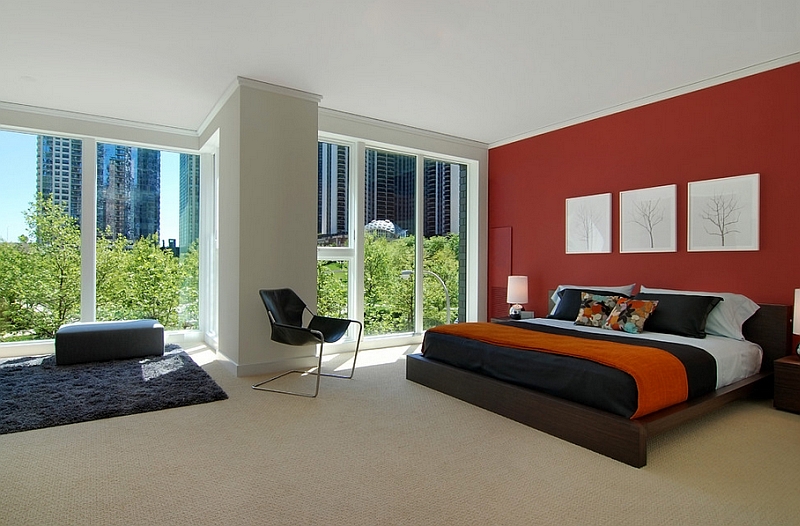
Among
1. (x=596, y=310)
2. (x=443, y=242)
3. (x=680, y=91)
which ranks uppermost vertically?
(x=680, y=91)

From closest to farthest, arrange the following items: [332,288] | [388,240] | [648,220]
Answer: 1. [648,220]
2. [332,288]
3. [388,240]

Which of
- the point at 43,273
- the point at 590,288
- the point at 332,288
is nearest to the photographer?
the point at 590,288

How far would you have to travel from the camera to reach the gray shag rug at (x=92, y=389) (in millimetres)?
3367

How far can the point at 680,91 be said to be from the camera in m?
4.66

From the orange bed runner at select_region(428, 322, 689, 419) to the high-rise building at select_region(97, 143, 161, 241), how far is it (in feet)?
15.9

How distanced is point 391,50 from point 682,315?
11.1 feet

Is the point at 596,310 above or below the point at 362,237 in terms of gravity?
below

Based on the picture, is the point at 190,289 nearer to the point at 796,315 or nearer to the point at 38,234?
the point at 38,234

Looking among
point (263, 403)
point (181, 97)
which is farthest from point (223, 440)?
point (181, 97)

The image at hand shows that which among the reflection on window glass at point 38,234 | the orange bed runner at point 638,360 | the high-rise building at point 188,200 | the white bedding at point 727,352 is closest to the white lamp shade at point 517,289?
the white bedding at point 727,352

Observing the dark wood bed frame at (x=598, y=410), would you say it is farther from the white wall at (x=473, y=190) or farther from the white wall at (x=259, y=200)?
the white wall at (x=473, y=190)

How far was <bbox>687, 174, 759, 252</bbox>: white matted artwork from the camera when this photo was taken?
4168 mm


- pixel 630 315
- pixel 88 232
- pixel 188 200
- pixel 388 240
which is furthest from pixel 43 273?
pixel 630 315

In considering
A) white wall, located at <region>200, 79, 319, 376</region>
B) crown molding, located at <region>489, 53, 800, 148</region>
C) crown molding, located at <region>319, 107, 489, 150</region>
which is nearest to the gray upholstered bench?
white wall, located at <region>200, 79, 319, 376</region>
